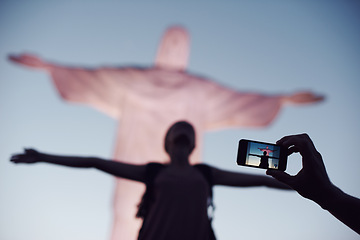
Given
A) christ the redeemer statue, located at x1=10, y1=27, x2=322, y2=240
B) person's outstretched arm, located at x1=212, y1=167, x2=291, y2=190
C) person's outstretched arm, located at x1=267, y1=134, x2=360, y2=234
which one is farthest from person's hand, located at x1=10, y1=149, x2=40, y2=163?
christ the redeemer statue, located at x1=10, y1=27, x2=322, y2=240

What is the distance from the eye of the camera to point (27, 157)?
55.4 inches

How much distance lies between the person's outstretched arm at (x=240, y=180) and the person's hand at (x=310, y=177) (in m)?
0.86

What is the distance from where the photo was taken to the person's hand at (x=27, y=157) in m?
1.40

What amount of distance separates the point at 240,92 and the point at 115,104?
1.61 meters

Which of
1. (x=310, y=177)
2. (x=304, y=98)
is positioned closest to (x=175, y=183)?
(x=310, y=177)

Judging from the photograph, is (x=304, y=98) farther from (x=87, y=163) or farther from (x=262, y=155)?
(x=262, y=155)

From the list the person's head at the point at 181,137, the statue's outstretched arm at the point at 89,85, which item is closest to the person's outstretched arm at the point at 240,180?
the person's head at the point at 181,137

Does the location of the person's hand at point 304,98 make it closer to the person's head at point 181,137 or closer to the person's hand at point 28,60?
the person's head at point 181,137

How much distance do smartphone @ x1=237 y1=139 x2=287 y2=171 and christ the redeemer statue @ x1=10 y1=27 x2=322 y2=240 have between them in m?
2.46

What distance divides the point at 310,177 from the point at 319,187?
3 cm

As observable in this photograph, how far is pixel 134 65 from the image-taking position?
388 cm

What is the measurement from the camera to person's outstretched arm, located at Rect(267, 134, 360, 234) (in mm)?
626

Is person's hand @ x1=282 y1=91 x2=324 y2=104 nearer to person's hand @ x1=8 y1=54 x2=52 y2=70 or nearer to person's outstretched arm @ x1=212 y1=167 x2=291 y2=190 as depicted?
person's outstretched arm @ x1=212 y1=167 x2=291 y2=190

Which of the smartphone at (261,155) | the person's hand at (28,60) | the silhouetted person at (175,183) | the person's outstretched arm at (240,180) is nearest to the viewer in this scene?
the smartphone at (261,155)
